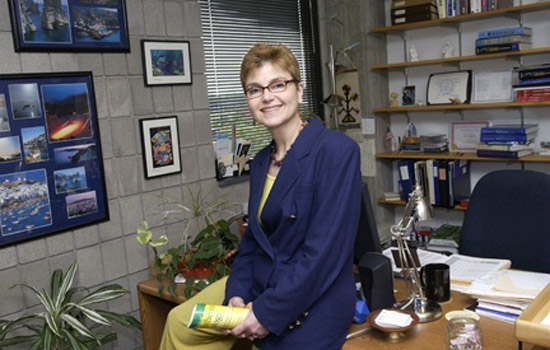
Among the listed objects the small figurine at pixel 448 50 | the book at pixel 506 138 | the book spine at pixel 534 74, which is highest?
the small figurine at pixel 448 50

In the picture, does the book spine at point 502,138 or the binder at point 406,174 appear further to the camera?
the binder at point 406,174

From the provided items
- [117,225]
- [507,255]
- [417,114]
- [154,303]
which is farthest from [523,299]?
[417,114]

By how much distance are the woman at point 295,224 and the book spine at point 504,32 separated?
2398 millimetres

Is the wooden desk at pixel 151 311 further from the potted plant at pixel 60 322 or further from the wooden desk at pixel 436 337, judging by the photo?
the wooden desk at pixel 436 337

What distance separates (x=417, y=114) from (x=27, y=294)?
3.19 m

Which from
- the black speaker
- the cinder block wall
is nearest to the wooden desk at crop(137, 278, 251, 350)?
the cinder block wall

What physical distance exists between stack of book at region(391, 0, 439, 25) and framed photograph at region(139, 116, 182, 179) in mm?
2086

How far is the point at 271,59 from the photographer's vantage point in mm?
1754

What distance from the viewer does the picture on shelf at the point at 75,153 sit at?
8.27ft

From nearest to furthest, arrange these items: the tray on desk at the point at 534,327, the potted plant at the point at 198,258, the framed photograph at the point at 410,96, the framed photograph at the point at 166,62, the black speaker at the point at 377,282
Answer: the tray on desk at the point at 534,327, the black speaker at the point at 377,282, the potted plant at the point at 198,258, the framed photograph at the point at 166,62, the framed photograph at the point at 410,96

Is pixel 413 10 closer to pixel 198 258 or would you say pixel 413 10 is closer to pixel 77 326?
pixel 198 258

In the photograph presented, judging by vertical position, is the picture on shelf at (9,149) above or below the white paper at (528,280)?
above

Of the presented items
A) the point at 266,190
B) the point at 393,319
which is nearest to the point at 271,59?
the point at 266,190

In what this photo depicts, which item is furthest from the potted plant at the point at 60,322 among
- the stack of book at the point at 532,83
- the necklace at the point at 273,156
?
the stack of book at the point at 532,83
